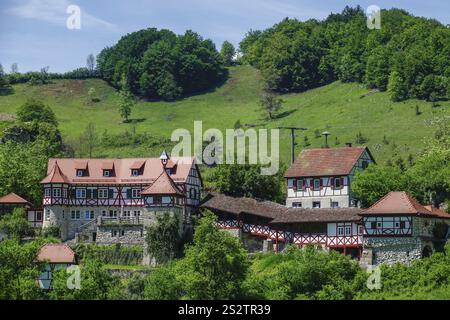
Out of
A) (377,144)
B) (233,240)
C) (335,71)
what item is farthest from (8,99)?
(233,240)

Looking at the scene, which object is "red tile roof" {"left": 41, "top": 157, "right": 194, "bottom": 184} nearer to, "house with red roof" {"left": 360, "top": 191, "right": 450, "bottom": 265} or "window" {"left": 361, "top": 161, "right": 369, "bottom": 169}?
"window" {"left": 361, "top": 161, "right": 369, "bottom": 169}

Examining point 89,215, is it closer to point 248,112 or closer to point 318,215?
point 318,215

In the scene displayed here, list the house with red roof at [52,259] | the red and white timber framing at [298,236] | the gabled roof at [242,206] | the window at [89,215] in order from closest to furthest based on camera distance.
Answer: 1. the house with red roof at [52,259]
2. the red and white timber framing at [298,236]
3. the gabled roof at [242,206]
4. the window at [89,215]

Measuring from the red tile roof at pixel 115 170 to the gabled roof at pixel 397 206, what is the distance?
20.4 m

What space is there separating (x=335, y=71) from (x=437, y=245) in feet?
296

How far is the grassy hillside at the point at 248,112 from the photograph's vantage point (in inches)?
5694

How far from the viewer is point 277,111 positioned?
167 meters

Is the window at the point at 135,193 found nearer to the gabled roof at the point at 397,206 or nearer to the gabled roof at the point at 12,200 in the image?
the gabled roof at the point at 12,200

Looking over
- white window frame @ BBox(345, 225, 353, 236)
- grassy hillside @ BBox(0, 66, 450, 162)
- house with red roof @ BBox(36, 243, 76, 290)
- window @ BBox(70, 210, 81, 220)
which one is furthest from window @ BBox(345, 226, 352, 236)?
grassy hillside @ BBox(0, 66, 450, 162)

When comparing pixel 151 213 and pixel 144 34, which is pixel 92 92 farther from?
pixel 151 213

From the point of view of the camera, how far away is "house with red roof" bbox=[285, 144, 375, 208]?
106 m

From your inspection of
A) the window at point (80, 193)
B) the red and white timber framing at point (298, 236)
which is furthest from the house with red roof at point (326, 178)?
the window at point (80, 193)

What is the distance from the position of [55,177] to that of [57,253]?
48.5 ft

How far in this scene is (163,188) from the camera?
10150cm
